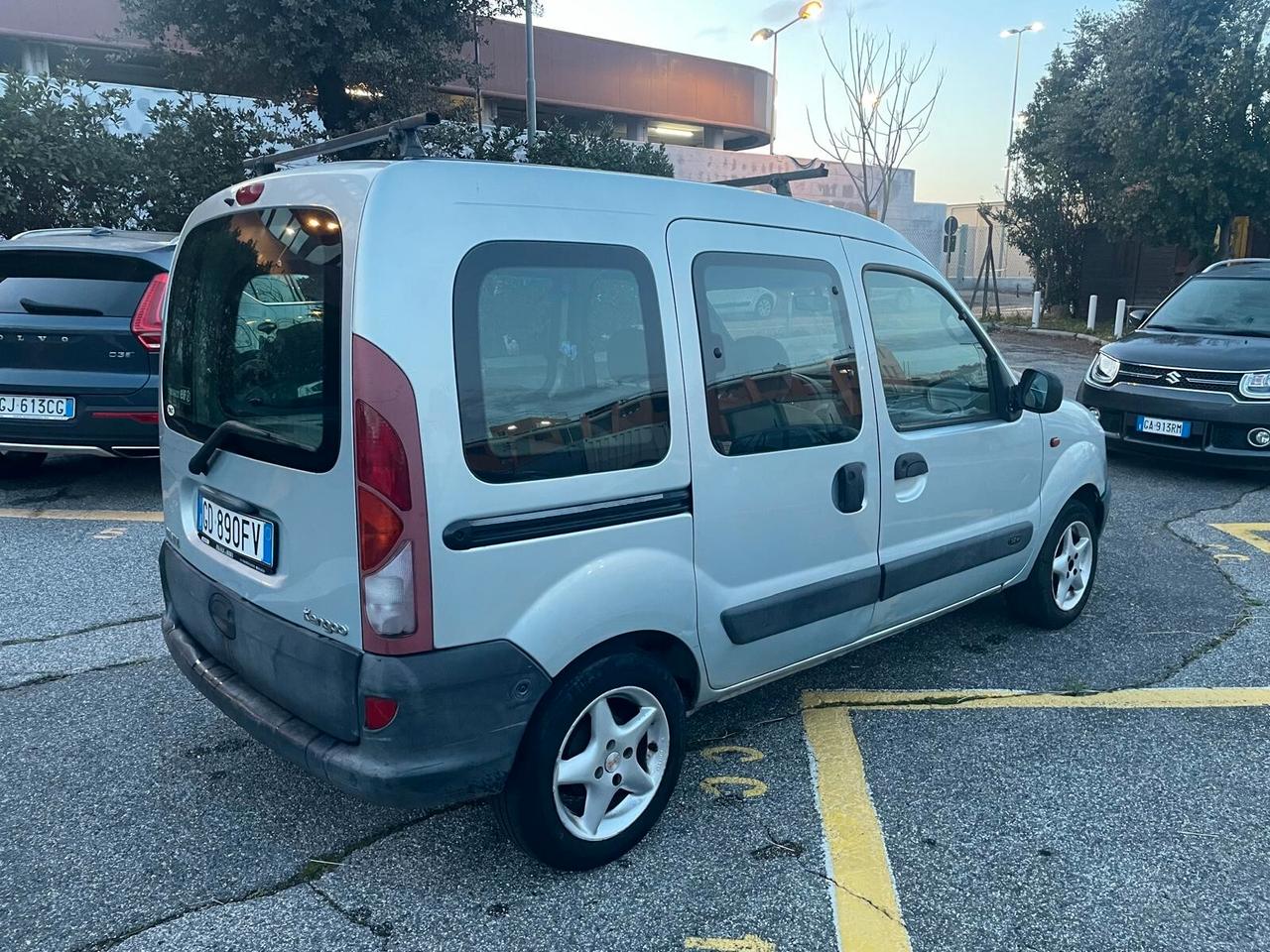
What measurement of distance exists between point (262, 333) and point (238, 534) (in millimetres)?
557

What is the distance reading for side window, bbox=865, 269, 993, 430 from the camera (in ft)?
10.7

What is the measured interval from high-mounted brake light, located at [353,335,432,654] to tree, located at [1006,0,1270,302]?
59.3 ft

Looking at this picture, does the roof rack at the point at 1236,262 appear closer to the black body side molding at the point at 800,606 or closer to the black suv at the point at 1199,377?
the black suv at the point at 1199,377

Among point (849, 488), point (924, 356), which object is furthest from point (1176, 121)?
point (849, 488)

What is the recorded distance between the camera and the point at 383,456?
6.91 ft

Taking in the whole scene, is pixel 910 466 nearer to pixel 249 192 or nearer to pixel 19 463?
pixel 249 192

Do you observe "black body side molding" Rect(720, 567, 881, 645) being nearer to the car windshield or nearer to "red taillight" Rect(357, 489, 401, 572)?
"red taillight" Rect(357, 489, 401, 572)

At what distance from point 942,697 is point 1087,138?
755 inches

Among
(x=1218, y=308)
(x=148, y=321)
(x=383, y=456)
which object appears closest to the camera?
(x=383, y=456)

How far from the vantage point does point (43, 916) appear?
233 centimetres

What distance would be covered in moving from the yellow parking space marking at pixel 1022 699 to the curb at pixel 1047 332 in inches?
588

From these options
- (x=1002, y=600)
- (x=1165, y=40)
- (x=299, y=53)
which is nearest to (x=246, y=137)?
(x=299, y=53)

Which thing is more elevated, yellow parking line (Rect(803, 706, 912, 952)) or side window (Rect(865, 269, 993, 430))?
side window (Rect(865, 269, 993, 430))

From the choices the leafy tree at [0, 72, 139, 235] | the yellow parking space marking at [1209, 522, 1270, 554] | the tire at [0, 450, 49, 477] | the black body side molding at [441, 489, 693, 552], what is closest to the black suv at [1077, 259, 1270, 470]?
the yellow parking space marking at [1209, 522, 1270, 554]
